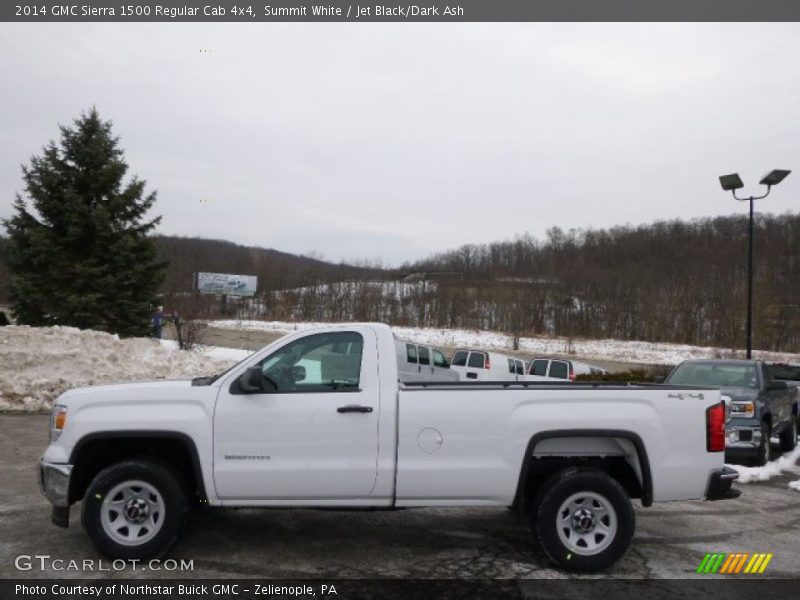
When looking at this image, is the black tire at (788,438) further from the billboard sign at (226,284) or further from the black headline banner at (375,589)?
the billboard sign at (226,284)

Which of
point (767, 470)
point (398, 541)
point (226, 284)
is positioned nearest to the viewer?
point (398, 541)

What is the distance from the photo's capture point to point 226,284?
92562mm

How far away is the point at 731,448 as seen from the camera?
1002cm

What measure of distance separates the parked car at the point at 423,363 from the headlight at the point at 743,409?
8899 mm

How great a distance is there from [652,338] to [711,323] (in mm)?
6700

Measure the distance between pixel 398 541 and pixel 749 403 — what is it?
22.4 ft

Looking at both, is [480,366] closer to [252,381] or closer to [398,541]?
[398,541]

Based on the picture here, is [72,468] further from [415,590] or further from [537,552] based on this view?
[537,552]

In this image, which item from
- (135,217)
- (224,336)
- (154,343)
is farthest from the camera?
(224,336)

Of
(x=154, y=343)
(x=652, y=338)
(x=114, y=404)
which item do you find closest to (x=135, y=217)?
(x=154, y=343)

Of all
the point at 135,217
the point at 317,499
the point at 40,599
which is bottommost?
the point at 40,599

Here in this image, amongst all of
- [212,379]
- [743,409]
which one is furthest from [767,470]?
[212,379]

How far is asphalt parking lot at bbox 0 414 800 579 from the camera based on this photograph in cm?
517

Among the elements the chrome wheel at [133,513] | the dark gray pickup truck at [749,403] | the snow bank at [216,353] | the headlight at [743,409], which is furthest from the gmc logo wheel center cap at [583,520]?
the snow bank at [216,353]
